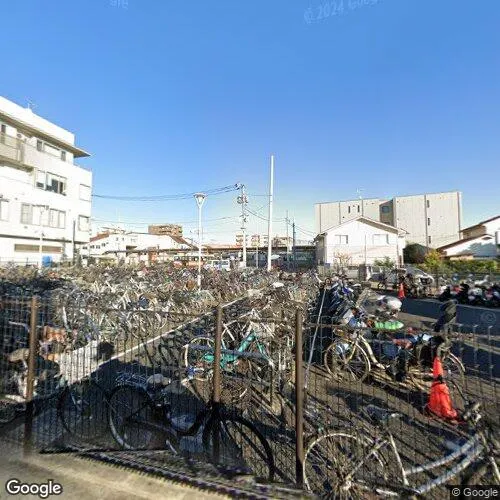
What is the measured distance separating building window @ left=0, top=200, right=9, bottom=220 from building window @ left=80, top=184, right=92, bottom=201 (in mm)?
6789

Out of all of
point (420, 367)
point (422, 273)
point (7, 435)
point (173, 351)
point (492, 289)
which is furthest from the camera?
point (422, 273)

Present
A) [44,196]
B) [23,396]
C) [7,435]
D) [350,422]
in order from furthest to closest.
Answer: [44,196]
[23,396]
[7,435]
[350,422]

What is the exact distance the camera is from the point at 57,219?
2481 centimetres

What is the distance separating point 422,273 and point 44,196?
26458 millimetres

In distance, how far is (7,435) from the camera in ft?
10.3

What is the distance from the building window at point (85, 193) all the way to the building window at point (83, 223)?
1688 mm

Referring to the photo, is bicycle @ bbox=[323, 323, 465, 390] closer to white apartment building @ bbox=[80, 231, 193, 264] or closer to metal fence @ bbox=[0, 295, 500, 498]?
metal fence @ bbox=[0, 295, 500, 498]

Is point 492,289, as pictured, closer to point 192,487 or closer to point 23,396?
point 192,487

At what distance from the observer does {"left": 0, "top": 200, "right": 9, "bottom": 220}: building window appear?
20.6 metres

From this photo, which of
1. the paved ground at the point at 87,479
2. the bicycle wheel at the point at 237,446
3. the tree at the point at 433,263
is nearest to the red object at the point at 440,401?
the bicycle wheel at the point at 237,446

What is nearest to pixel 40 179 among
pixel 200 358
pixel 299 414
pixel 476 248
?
pixel 200 358

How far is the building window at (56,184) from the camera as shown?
2417 cm

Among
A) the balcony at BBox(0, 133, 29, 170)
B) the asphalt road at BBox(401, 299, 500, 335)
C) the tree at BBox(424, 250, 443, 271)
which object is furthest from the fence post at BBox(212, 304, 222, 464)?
the balcony at BBox(0, 133, 29, 170)

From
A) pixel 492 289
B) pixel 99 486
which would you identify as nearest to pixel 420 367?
pixel 99 486
